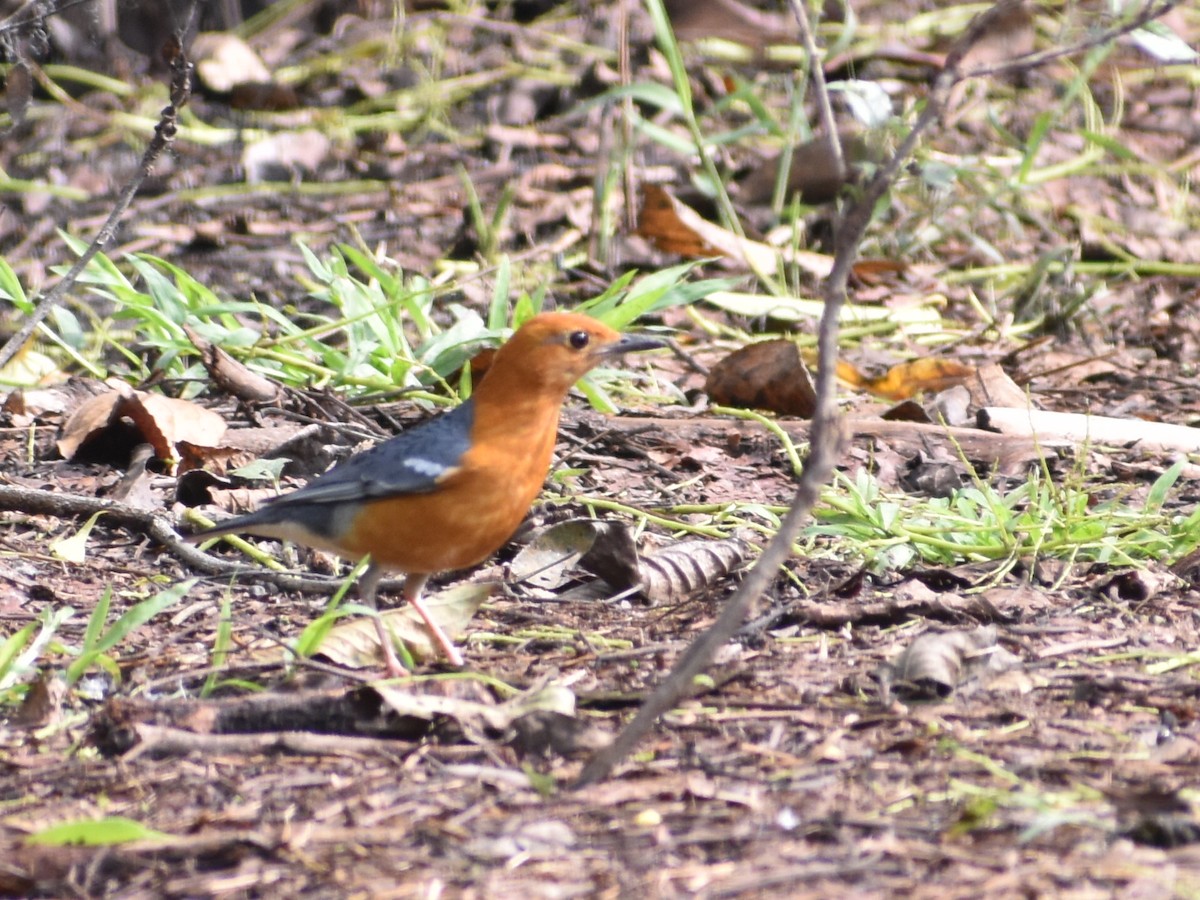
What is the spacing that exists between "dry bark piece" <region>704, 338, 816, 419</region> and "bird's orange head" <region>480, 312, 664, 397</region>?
153cm

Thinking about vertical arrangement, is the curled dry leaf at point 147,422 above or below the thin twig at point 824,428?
below

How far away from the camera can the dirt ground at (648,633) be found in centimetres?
283

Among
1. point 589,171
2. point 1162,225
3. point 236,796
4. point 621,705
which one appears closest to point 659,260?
point 589,171

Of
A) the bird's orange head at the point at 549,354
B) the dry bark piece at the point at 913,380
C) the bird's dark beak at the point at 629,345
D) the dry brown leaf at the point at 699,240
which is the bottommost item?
the dry bark piece at the point at 913,380

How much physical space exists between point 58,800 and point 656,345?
263 centimetres

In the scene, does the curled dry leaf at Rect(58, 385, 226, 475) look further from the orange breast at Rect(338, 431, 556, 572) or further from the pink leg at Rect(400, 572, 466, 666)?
the pink leg at Rect(400, 572, 466, 666)

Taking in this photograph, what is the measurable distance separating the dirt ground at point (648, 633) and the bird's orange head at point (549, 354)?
68 centimetres

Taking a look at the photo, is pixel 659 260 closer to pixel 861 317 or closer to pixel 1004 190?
pixel 861 317

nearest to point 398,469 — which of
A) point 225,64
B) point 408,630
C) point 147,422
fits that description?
point 408,630

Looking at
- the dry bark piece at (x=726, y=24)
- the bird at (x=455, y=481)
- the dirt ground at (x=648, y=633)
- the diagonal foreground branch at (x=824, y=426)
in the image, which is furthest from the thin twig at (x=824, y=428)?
the dry bark piece at (x=726, y=24)

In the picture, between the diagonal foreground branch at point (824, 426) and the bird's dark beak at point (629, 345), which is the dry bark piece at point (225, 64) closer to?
the bird's dark beak at point (629, 345)

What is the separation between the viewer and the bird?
463cm

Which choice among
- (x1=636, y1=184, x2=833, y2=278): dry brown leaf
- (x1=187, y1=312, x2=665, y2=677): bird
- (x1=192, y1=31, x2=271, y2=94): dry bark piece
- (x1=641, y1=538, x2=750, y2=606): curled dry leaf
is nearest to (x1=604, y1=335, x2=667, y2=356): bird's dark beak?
(x1=187, y1=312, x2=665, y2=677): bird

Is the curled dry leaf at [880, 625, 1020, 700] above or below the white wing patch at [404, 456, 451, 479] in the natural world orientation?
below
